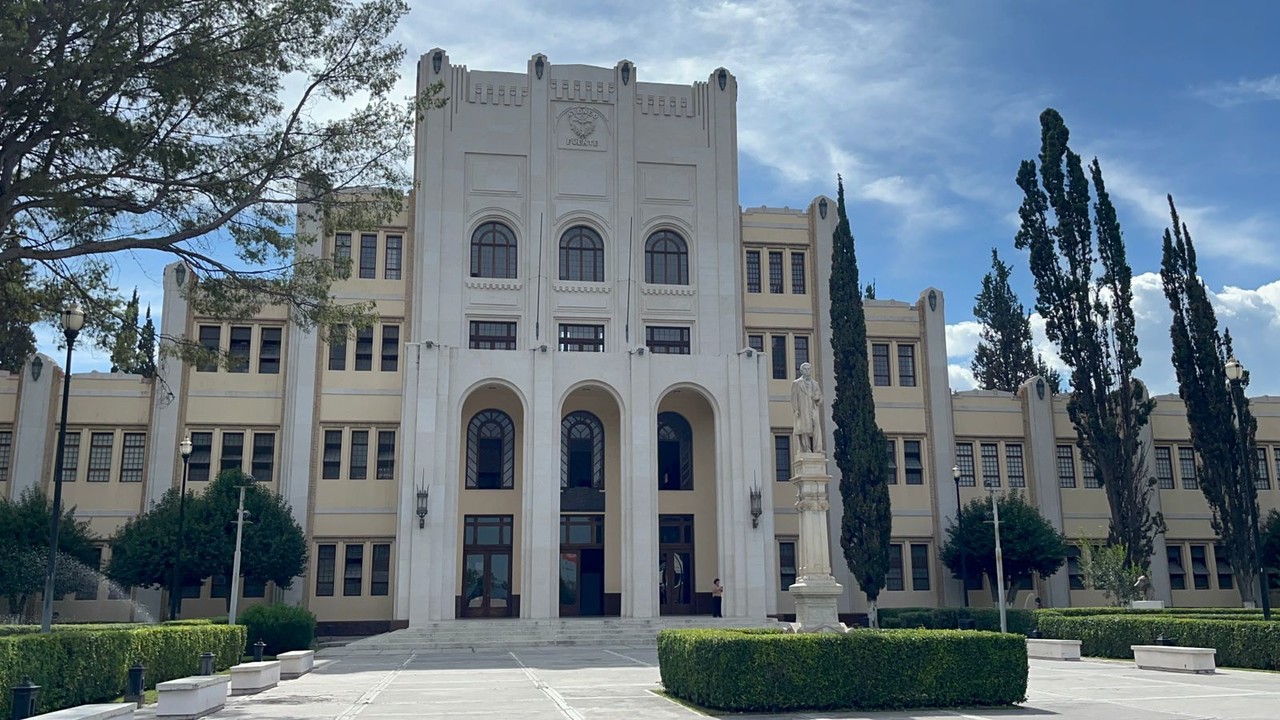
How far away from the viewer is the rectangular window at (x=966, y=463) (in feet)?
135

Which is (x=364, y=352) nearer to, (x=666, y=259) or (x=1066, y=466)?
(x=666, y=259)

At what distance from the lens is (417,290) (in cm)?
3884

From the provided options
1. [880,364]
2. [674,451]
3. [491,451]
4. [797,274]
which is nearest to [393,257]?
[491,451]

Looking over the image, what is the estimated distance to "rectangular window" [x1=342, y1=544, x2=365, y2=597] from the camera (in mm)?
36794

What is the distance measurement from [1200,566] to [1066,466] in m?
6.52

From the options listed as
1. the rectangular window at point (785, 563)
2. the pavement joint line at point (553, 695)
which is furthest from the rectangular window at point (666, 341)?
the pavement joint line at point (553, 695)

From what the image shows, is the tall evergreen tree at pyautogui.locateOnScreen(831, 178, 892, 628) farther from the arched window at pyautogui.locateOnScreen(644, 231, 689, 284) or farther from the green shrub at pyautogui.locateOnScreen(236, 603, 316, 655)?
the green shrub at pyautogui.locateOnScreen(236, 603, 316, 655)

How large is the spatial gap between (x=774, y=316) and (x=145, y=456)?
24.0 m

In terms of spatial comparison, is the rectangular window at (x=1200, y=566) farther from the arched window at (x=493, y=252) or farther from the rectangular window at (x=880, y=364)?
the arched window at (x=493, y=252)

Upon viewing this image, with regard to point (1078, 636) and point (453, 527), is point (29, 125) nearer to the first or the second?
point (453, 527)

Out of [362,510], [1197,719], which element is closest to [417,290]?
[362,510]

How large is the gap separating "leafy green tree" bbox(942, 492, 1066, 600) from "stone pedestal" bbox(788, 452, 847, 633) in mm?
19915

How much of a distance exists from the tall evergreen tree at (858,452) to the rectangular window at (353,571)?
1728cm

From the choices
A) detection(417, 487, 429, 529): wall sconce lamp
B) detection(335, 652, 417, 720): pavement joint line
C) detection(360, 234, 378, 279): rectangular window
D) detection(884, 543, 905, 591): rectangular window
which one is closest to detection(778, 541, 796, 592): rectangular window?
detection(884, 543, 905, 591): rectangular window
